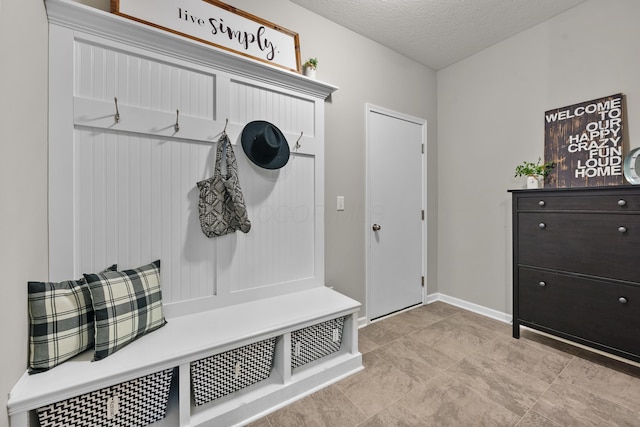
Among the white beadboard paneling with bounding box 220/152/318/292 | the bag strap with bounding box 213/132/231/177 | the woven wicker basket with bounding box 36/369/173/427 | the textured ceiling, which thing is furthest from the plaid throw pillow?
the textured ceiling

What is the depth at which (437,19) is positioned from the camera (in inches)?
92.4

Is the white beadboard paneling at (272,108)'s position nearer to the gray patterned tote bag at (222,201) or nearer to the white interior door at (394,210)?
the gray patterned tote bag at (222,201)

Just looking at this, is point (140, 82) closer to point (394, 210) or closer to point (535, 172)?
point (394, 210)

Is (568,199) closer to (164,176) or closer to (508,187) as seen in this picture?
(508,187)

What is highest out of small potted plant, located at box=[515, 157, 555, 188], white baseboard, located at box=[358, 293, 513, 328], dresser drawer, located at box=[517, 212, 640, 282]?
small potted plant, located at box=[515, 157, 555, 188]

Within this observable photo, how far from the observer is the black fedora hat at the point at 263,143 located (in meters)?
1.80

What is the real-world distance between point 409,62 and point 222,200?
2.53 meters

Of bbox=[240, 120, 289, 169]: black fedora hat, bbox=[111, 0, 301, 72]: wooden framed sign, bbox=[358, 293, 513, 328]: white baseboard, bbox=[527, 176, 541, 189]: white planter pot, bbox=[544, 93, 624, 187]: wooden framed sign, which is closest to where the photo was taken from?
bbox=[111, 0, 301, 72]: wooden framed sign

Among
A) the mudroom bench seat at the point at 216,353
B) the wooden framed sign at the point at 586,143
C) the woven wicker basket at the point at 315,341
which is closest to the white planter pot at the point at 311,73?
the mudroom bench seat at the point at 216,353

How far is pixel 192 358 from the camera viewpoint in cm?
132

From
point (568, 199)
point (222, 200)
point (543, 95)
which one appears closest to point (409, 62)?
point (543, 95)

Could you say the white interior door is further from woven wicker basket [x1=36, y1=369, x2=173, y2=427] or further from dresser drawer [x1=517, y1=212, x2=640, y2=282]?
woven wicker basket [x1=36, y1=369, x2=173, y2=427]

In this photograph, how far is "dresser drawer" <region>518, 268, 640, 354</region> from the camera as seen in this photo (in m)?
1.74

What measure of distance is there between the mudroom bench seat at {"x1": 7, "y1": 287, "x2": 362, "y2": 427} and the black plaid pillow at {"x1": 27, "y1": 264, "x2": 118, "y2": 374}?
51 millimetres
